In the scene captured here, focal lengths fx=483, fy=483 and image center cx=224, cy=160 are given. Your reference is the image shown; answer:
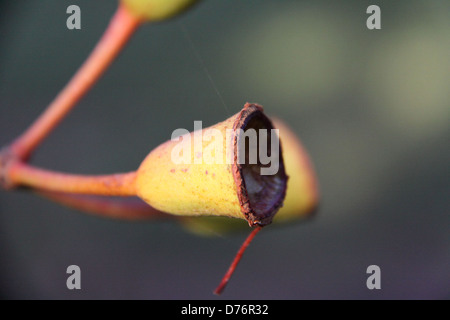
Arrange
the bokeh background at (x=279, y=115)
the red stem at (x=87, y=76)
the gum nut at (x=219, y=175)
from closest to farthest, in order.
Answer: the gum nut at (x=219, y=175) < the red stem at (x=87, y=76) < the bokeh background at (x=279, y=115)

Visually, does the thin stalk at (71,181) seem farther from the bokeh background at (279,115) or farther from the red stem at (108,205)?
the bokeh background at (279,115)

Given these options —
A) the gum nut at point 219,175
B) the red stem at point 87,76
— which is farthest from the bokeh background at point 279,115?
the gum nut at point 219,175

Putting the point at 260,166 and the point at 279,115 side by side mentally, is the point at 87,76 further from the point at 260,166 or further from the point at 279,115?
the point at 279,115

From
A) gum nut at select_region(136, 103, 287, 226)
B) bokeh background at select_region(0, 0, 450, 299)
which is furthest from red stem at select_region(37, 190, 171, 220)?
bokeh background at select_region(0, 0, 450, 299)

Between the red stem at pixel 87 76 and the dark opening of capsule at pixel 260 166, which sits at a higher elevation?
the red stem at pixel 87 76

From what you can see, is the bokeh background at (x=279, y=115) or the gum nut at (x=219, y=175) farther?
the bokeh background at (x=279, y=115)

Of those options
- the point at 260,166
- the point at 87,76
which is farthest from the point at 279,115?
the point at 260,166

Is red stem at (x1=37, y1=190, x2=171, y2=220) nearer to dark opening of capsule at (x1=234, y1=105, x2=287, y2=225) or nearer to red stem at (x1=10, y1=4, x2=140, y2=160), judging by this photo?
red stem at (x1=10, y1=4, x2=140, y2=160)
